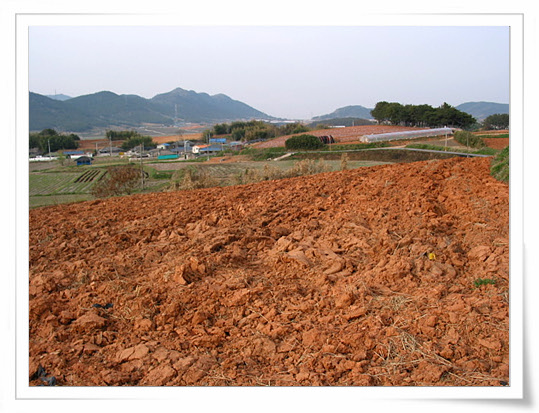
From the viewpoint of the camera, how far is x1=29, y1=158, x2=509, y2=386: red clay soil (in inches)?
97.3

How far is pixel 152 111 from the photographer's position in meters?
12.6

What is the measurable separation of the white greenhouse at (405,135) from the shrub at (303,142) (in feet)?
5.54

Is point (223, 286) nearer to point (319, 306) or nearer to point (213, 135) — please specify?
point (319, 306)

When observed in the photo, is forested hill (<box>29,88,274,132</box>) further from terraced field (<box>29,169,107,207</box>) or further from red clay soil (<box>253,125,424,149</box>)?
red clay soil (<box>253,125,424,149</box>)

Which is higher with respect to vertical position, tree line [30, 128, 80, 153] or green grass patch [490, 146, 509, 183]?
tree line [30, 128, 80, 153]

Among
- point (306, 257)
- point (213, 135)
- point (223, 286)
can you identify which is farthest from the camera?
point (213, 135)

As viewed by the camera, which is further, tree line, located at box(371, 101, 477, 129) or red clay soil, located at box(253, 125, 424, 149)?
red clay soil, located at box(253, 125, 424, 149)

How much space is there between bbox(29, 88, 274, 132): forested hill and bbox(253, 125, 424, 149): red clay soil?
179 centimetres

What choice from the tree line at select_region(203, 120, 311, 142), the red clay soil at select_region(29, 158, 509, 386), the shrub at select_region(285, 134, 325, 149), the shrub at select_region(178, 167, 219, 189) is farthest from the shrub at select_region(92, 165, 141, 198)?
the shrub at select_region(285, 134, 325, 149)

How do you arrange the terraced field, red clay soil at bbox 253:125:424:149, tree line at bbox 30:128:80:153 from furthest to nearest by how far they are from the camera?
1. red clay soil at bbox 253:125:424:149
2. the terraced field
3. tree line at bbox 30:128:80:153

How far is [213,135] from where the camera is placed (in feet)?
50.5
